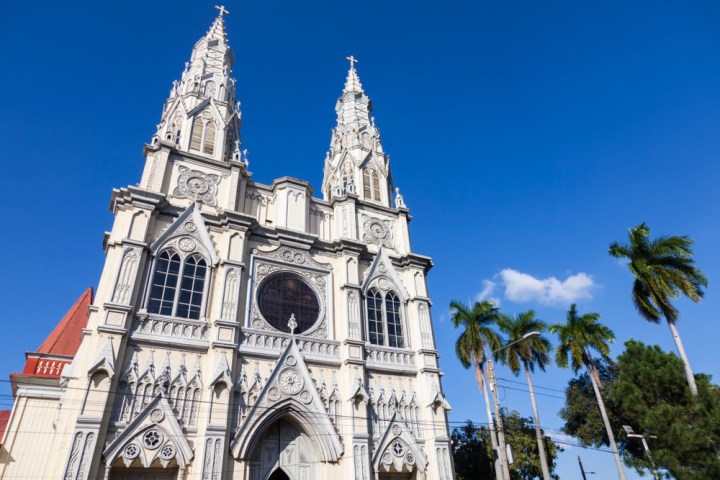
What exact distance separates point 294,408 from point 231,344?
319cm

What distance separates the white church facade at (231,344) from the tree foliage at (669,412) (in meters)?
6.81

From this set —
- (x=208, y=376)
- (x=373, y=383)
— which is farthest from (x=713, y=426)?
(x=208, y=376)

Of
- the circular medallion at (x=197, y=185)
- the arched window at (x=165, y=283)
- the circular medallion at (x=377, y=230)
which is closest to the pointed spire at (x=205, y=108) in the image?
the circular medallion at (x=197, y=185)

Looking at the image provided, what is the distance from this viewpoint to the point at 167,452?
13516 millimetres

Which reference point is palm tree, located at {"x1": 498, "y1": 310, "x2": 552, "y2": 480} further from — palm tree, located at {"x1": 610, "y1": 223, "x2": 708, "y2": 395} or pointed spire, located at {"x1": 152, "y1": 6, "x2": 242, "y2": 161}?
pointed spire, located at {"x1": 152, "y1": 6, "x2": 242, "y2": 161}

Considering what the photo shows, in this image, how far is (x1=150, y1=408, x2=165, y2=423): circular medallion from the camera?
1373 centimetres

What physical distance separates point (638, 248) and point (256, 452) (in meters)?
19.4

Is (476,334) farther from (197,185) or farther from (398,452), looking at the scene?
(197,185)

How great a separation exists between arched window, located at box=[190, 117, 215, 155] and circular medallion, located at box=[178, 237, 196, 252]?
206 inches

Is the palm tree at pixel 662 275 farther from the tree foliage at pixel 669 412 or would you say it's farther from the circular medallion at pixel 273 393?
the circular medallion at pixel 273 393

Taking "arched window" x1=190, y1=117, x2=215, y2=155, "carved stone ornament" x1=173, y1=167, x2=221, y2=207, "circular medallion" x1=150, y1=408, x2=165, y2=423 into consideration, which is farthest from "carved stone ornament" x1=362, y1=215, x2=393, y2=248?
"circular medallion" x1=150, y1=408, x2=165, y2=423

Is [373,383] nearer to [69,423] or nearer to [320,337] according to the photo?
[320,337]

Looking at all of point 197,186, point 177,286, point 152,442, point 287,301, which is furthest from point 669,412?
point 197,186

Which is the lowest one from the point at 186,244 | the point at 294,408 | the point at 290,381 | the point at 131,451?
the point at 131,451
